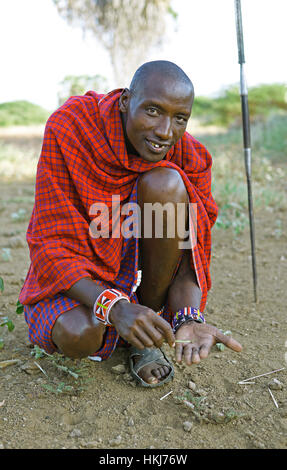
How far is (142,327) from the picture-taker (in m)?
1.47

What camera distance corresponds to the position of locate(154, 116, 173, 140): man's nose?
5.45 feet

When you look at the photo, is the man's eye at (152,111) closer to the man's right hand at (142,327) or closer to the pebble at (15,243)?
the man's right hand at (142,327)

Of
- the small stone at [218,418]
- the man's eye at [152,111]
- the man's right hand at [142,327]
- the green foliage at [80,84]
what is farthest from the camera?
the green foliage at [80,84]

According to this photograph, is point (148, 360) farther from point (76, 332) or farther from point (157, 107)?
point (157, 107)

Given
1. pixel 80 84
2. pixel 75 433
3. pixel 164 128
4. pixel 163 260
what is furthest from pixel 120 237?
pixel 80 84

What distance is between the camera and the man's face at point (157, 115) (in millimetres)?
1644

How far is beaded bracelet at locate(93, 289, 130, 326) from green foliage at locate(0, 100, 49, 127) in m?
12.3

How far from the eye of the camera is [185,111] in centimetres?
169

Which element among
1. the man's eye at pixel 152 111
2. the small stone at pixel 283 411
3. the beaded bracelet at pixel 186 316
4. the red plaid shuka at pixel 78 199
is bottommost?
the small stone at pixel 283 411

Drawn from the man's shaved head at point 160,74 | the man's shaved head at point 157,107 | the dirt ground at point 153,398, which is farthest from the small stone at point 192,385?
the man's shaved head at point 160,74

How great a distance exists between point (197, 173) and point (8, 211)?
8.76 feet

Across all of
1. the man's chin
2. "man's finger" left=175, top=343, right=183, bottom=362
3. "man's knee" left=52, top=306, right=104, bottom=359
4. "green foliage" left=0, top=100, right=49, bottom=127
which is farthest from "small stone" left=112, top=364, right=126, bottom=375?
"green foliage" left=0, top=100, right=49, bottom=127

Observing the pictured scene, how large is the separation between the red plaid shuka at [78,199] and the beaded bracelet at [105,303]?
128 mm
